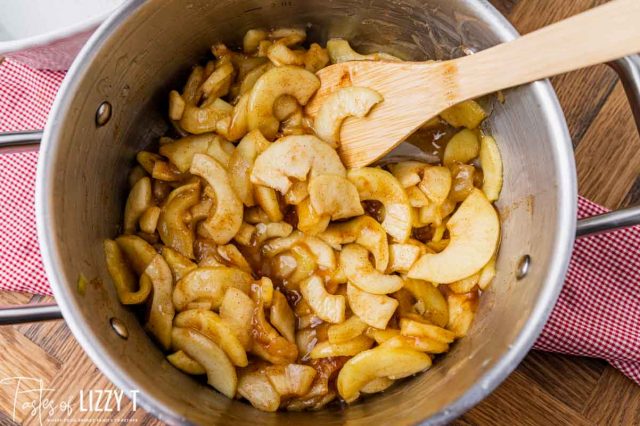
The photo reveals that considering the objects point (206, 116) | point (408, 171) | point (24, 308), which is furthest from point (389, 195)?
point (24, 308)

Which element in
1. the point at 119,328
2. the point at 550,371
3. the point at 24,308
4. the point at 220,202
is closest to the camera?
the point at 24,308

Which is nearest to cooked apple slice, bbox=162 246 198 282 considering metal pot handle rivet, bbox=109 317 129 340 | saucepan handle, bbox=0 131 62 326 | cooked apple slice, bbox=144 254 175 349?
cooked apple slice, bbox=144 254 175 349

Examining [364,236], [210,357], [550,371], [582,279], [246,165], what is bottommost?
[550,371]

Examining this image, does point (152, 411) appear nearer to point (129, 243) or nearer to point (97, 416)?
point (129, 243)

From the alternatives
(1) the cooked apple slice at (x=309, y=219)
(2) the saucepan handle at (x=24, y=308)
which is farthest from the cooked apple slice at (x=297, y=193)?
(2) the saucepan handle at (x=24, y=308)

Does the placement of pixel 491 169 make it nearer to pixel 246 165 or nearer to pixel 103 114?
pixel 246 165

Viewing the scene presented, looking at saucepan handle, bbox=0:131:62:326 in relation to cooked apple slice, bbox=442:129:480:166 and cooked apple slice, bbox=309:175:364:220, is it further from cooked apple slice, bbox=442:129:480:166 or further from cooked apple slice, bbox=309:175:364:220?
cooked apple slice, bbox=442:129:480:166
